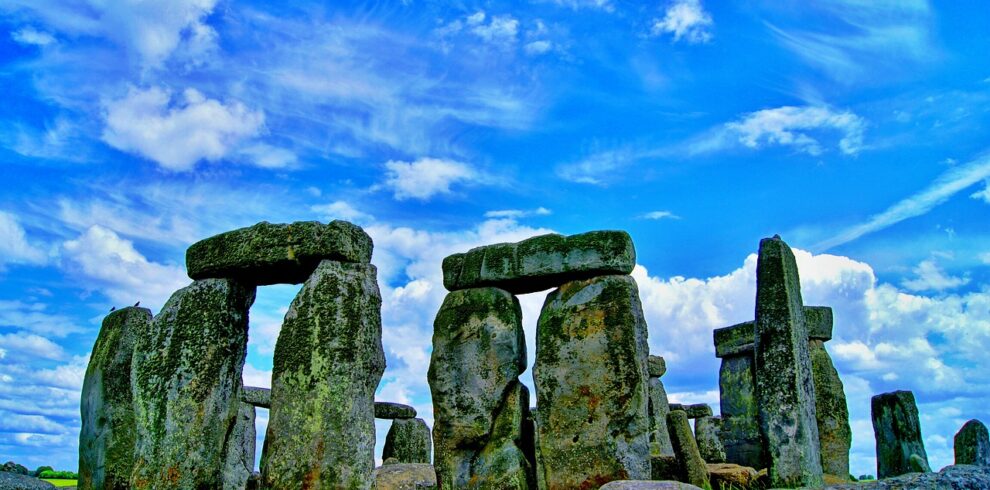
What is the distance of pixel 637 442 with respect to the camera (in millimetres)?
10055

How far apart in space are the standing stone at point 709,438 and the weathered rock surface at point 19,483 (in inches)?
489

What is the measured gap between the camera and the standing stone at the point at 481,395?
10875mm

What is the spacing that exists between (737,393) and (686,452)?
563 cm

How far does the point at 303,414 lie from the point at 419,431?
10.7 meters

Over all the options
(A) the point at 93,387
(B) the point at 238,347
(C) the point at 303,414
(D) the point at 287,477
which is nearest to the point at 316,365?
(C) the point at 303,414

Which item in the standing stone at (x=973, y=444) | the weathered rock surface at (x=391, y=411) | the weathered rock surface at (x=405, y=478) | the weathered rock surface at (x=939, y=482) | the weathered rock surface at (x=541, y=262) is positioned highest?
the weathered rock surface at (x=541, y=262)

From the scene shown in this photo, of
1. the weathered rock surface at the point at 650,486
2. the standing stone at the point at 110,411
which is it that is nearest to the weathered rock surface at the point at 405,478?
the standing stone at the point at 110,411

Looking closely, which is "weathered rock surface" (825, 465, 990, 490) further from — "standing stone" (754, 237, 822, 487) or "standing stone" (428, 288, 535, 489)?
"standing stone" (428, 288, 535, 489)

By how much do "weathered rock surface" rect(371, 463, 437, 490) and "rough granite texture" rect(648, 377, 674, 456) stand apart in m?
4.40

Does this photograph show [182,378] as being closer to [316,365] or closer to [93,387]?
[316,365]

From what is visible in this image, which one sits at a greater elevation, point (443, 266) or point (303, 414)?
point (443, 266)

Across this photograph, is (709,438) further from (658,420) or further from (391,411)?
(391,411)

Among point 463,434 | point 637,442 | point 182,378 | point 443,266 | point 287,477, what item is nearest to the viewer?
point 287,477

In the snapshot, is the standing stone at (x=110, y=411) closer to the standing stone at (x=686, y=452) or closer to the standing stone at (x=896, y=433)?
the standing stone at (x=686, y=452)
